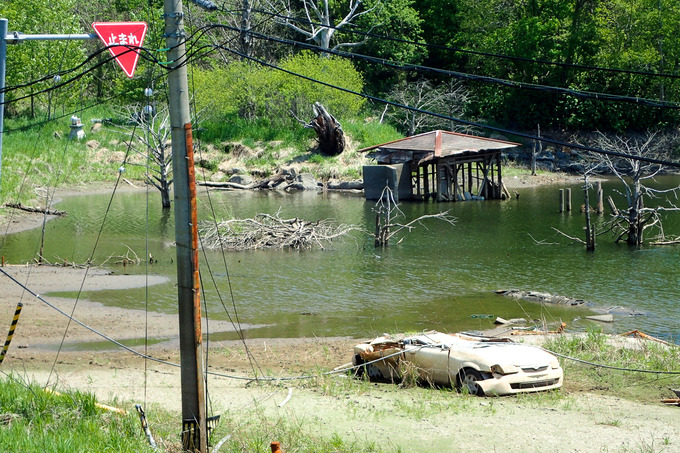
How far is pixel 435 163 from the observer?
48.0 meters

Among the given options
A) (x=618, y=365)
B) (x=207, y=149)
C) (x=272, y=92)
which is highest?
(x=272, y=92)

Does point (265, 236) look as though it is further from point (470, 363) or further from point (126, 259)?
point (470, 363)

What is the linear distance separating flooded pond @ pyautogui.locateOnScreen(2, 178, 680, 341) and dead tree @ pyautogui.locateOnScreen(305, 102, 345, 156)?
16.4m

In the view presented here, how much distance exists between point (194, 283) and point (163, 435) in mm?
2150

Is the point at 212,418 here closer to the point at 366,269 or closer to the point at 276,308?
the point at 276,308

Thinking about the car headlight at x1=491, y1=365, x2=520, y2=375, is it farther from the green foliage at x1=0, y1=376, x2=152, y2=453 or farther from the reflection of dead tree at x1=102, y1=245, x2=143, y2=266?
the reflection of dead tree at x1=102, y1=245, x2=143, y2=266

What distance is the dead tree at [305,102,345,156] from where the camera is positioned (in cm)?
5709

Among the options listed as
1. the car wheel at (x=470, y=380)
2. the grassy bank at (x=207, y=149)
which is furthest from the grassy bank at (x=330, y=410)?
Result: the grassy bank at (x=207, y=149)

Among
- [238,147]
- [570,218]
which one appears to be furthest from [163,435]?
[238,147]

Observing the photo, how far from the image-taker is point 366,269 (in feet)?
89.9

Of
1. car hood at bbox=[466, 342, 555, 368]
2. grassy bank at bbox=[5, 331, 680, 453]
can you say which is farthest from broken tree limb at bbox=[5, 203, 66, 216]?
car hood at bbox=[466, 342, 555, 368]

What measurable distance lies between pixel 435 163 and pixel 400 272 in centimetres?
2198

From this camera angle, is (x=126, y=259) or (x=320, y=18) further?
(x=320, y=18)

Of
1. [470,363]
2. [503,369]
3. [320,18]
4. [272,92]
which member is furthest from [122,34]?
[320,18]
